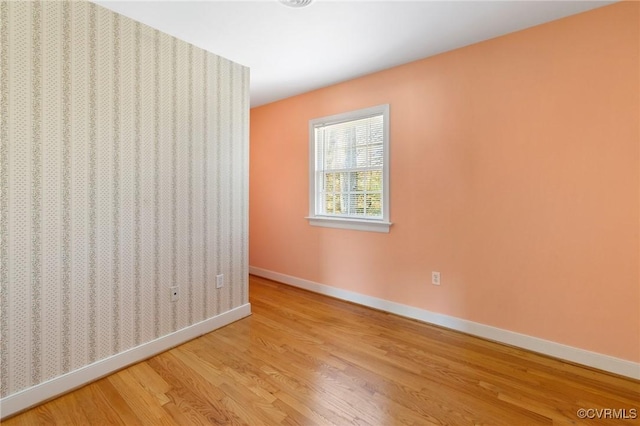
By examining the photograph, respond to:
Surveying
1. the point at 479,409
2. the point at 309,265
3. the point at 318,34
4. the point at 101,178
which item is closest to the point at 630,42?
the point at 318,34

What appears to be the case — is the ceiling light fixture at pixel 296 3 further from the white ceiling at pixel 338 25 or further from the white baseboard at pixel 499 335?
the white baseboard at pixel 499 335

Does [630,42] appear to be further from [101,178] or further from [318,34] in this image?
[101,178]

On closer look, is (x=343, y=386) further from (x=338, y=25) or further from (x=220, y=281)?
(x=338, y=25)

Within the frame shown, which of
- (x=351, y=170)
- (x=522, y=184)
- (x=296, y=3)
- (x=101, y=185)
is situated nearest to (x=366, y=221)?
(x=351, y=170)

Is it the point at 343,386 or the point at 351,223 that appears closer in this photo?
the point at 343,386

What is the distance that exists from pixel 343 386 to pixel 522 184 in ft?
6.34

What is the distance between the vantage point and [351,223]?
10.4 feet

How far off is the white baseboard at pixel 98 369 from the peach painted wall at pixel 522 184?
1.59 metres

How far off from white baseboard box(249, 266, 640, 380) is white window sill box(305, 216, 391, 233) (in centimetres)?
71

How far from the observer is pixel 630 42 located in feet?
6.02

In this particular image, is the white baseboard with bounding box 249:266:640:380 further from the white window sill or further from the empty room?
the white window sill

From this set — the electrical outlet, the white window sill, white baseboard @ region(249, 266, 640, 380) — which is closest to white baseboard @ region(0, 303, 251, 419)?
the electrical outlet

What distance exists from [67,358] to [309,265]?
2303mm

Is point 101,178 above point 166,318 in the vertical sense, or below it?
above
